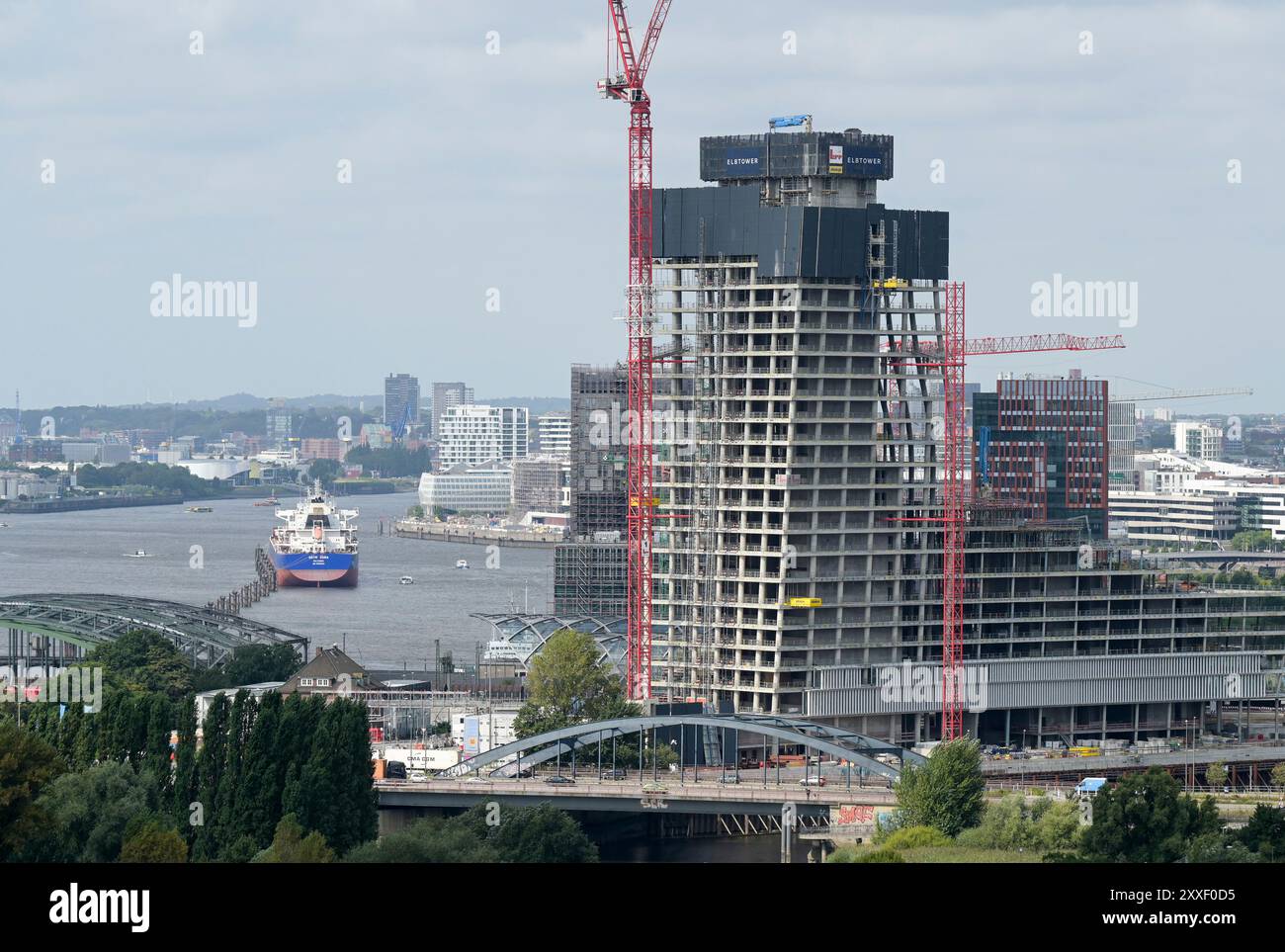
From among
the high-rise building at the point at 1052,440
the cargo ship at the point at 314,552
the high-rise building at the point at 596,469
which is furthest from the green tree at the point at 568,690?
the cargo ship at the point at 314,552

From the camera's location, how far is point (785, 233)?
76.6 meters

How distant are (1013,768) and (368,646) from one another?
46410mm

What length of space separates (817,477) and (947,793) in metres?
19.7

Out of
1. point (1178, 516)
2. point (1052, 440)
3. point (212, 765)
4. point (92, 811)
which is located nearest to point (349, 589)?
point (1052, 440)

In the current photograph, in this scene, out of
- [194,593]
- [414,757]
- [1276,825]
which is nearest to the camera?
A: [1276,825]

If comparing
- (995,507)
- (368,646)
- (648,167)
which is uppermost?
(648,167)

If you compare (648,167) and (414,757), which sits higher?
(648,167)

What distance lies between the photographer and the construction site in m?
77.0

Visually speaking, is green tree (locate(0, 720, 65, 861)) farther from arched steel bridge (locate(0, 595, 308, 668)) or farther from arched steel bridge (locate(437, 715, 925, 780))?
arched steel bridge (locate(0, 595, 308, 668))

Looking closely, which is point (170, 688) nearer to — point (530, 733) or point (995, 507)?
point (530, 733)

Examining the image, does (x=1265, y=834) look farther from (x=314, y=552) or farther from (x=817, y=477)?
(x=314, y=552)

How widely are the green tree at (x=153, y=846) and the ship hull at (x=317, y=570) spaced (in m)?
109

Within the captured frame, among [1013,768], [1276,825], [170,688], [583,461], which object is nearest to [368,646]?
[583,461]

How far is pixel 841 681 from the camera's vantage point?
7731cm
